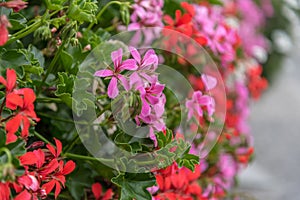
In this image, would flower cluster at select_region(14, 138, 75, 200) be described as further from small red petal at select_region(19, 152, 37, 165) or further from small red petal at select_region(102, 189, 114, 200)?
small red petal at select_region(102, 189, 114, 200)

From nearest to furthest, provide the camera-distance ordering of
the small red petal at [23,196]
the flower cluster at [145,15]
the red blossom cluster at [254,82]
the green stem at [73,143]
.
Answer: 1. the small red petal at [23,196]
2. the green stem at [73,143]
3. the flower cluster at [145,15]
4. the red blossom cluster at [254,82]

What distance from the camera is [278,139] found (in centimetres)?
399

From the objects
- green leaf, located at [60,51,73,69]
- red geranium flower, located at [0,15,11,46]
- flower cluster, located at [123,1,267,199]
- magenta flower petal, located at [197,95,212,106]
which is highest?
red geranium flower, located at [0,15,11,46]

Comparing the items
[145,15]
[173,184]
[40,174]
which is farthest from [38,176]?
[145,15]

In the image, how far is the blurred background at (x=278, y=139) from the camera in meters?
3.07

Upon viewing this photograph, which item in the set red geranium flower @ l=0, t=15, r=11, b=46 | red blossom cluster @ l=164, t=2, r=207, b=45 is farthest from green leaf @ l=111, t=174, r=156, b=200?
red blossom cluster @ l=164, t=2, r=207, b=45

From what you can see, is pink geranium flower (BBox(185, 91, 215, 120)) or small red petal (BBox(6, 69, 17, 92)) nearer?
small red petal (BBox(6, 69, 17, 92))

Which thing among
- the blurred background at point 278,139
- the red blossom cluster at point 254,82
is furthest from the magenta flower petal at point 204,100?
the blurred background at point 278,139

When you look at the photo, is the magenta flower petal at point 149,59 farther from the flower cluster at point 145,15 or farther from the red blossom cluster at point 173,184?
the flower cluster at point 145,15

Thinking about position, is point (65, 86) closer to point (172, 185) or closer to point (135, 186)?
point (135, 186)

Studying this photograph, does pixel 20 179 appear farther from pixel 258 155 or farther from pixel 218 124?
pixel 258 155

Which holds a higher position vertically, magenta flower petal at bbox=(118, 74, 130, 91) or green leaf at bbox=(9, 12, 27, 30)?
green leaf at bbox=(9, 12, 27, 30)

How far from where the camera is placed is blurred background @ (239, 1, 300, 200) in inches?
121

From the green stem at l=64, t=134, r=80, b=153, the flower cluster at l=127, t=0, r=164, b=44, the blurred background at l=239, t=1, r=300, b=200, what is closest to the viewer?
the green stem at l=64, t=134, r=80, b=153
